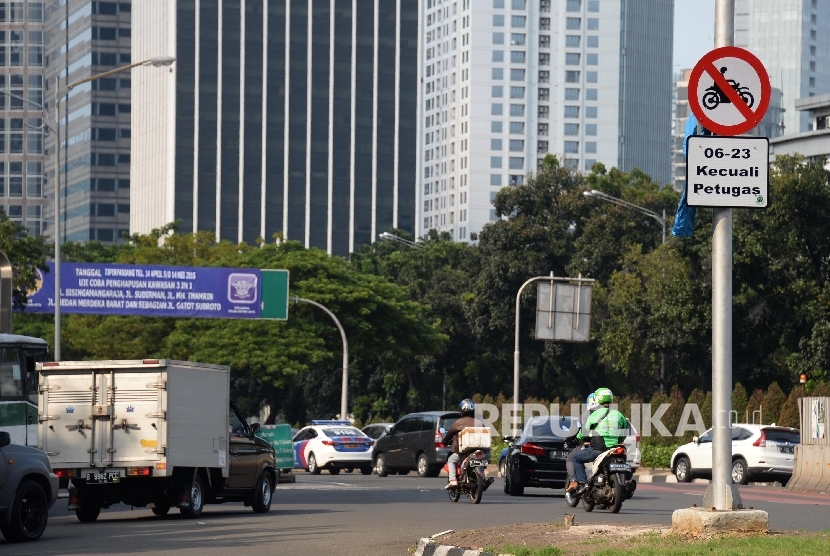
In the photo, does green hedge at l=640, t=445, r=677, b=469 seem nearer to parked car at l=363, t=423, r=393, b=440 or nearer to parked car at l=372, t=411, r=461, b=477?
parked car at l=372, t=411, r=461, b=477

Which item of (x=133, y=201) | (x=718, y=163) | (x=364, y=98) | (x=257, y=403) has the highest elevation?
(x=364, y=98)

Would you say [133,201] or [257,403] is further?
[133,201]

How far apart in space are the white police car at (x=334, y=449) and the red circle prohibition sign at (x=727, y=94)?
30.7 meters

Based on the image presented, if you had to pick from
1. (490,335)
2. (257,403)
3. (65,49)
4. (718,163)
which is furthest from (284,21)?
(718,163)

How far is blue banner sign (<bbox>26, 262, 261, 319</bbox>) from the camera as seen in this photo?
53.8m

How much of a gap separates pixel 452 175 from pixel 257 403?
9372 centimetres

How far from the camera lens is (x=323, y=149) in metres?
172

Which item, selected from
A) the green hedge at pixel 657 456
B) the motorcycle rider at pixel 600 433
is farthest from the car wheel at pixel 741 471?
the motorcycle rider at pixel 600 433

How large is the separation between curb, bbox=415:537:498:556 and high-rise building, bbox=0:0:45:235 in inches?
6154

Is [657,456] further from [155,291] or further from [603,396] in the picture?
[603,396]

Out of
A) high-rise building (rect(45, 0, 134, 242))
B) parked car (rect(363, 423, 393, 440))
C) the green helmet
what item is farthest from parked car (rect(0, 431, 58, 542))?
high-rise building (rect(45, 0, 134, 242))

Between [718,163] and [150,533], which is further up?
[718,163]

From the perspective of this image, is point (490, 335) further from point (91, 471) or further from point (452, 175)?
point (452, 175)

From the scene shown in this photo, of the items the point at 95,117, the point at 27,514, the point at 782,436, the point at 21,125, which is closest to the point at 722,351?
the point at 27,514
